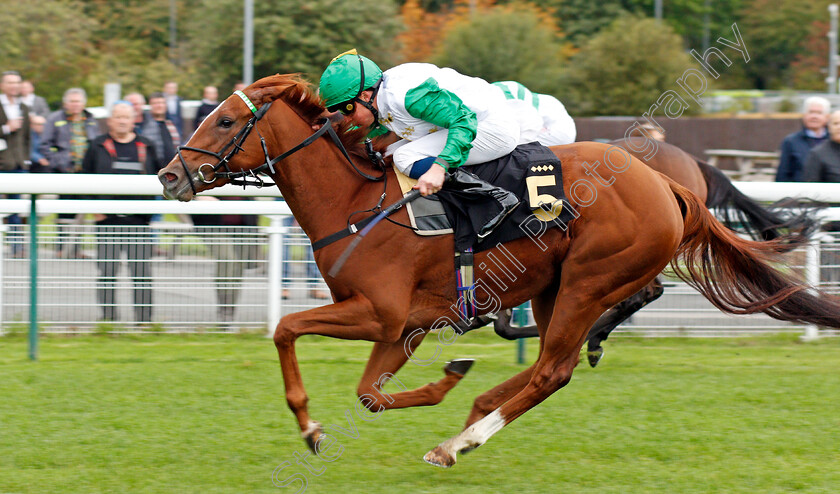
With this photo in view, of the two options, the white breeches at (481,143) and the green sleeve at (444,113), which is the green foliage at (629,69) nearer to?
the white breeches at (481,143)

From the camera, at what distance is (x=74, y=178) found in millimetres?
5859

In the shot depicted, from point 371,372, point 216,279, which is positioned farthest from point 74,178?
point 371,372

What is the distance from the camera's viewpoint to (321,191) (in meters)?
4.16

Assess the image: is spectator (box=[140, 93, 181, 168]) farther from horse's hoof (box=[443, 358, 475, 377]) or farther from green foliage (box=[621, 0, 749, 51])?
green foliage (box=[621, 0, 749, 51])

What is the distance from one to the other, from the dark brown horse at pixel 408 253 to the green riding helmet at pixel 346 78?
0.38 ft

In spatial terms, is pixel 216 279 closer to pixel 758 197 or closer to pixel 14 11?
pixel 758 197

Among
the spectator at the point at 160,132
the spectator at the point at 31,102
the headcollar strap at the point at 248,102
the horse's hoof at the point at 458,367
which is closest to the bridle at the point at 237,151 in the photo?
the headcollar strap at the point at 248,102

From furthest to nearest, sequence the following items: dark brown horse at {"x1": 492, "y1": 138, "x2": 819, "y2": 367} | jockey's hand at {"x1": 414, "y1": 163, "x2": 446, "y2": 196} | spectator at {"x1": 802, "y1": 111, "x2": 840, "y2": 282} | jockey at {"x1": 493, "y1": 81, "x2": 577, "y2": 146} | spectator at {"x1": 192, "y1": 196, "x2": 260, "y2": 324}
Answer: spectator at {"x1": 802, "y1": 111, "x2": 840, "y2": 282} < spectator at {"x1": 192, "y1": 196, "x2": 260, "y2": 324} < jockey at {"x1": 493, "y1": 81, "x2": 577, "y2": 146} < dark brown horse at {"x1": 492, "y1": 138, "x2": 819, "y2": 367} < jockey's hand at {"x1": 414, "y1": 163, "x2": 446, "y2": 196}

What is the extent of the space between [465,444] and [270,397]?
1523mm

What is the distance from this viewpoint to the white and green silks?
4.01 metres

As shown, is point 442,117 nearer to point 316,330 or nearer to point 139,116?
point 316,330

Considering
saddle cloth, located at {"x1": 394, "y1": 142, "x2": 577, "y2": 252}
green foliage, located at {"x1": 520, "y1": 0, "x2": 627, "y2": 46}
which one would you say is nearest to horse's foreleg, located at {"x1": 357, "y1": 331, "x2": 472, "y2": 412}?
saddle cloth, located at {"x1": 394, "y1": 142, "x2": 577, "y2": 252}

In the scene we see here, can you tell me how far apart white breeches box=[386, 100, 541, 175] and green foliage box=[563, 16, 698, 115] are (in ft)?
71.6

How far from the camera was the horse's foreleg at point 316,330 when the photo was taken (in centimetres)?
391
